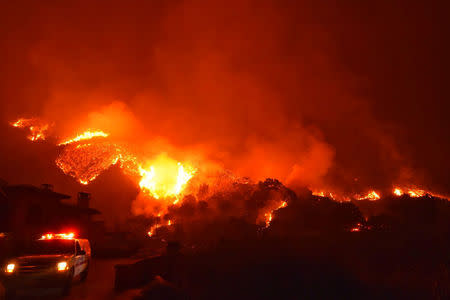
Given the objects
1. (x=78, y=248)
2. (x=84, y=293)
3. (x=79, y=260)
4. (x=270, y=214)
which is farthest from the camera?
(x=270, y=214)

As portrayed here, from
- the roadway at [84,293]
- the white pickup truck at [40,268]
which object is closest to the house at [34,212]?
the roadway at [84,293]

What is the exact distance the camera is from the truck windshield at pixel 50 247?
12.6 m

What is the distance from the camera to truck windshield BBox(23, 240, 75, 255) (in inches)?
497

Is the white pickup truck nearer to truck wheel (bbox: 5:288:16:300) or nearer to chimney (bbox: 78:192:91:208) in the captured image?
truck wheel (bbox: 5:288:16:300)

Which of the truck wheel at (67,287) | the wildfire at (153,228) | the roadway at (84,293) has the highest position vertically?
the wildfire at (153,228)

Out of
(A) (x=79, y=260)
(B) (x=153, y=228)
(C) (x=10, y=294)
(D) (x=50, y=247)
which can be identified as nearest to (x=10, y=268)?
(C) (x=10, y=294)

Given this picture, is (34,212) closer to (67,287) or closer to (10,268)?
(10,268)

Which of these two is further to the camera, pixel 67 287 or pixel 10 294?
pixel 67 287

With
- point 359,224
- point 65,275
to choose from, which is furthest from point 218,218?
point 65,275

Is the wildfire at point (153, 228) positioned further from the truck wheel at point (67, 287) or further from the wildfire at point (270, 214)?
the truck wheel at point (67, 287)

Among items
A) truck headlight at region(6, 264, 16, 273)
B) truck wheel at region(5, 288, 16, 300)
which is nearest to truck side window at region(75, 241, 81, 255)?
truck headlight at region(6, 264, 16, 273)

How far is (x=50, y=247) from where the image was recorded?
12906 millimetres

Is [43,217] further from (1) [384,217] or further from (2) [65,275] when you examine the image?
(1) [384,217]

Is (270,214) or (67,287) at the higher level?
(270,214)
